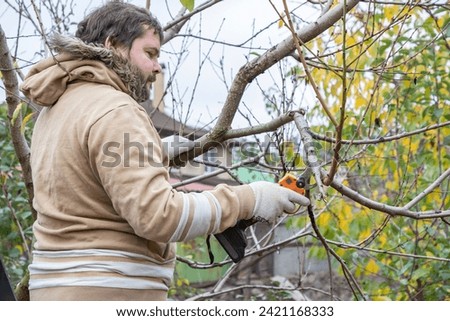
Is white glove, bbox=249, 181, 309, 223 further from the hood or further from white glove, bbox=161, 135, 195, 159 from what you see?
white glove, bbox=161, 135, 195, 159

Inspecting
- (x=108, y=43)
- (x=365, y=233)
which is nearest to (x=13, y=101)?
(x=108, y=43)

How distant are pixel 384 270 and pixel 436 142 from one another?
97 cm

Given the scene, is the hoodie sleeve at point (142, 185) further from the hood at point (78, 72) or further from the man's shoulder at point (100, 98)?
the hood at point (78, 72)

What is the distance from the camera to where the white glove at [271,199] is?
2.27m

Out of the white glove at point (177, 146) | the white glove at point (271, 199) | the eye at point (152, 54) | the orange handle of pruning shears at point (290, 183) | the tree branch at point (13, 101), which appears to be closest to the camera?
the white glove at point (271, 199)

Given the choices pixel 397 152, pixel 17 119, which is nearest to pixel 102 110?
pixel 17 119

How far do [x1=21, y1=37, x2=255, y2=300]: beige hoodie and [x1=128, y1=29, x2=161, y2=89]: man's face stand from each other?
0.09 metres

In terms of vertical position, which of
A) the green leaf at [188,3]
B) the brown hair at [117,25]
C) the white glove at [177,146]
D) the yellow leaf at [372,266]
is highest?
the green leaf at [188,3]

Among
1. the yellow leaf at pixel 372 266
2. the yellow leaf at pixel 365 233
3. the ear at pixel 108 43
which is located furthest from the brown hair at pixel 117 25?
the yellow leaf at pixel 372 266

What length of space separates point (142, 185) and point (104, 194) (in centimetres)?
19

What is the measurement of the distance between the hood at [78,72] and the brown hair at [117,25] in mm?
87

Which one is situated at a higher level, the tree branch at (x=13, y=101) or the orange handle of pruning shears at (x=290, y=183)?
the tree branch at (x=13, y=101)

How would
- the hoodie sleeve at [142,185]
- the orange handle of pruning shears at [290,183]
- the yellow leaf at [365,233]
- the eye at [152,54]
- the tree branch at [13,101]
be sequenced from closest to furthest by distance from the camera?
the hoodie sleeve at [142,185] < the orange handle of pruning shears at [290,183] < the eye at [152,54] < the tree branch at [13,101] < the yellow leaf at [365,233]
